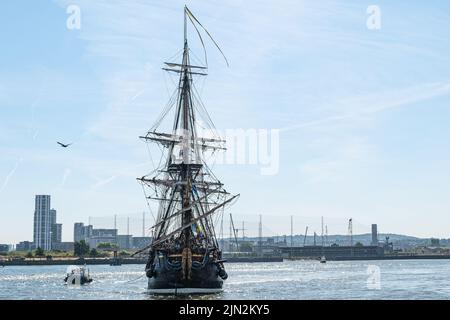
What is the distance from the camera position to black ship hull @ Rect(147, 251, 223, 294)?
76.6m

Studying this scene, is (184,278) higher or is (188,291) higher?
(184,278)

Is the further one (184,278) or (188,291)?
(188,291)

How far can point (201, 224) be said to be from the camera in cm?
8744

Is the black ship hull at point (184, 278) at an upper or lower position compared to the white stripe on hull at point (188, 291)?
upper

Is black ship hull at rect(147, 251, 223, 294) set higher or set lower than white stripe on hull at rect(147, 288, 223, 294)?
higher

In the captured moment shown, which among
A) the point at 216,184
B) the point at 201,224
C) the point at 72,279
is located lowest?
the point at 72,279

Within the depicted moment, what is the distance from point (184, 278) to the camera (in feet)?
251

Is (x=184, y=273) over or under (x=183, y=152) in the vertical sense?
under

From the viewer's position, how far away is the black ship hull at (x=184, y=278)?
7662 cm
